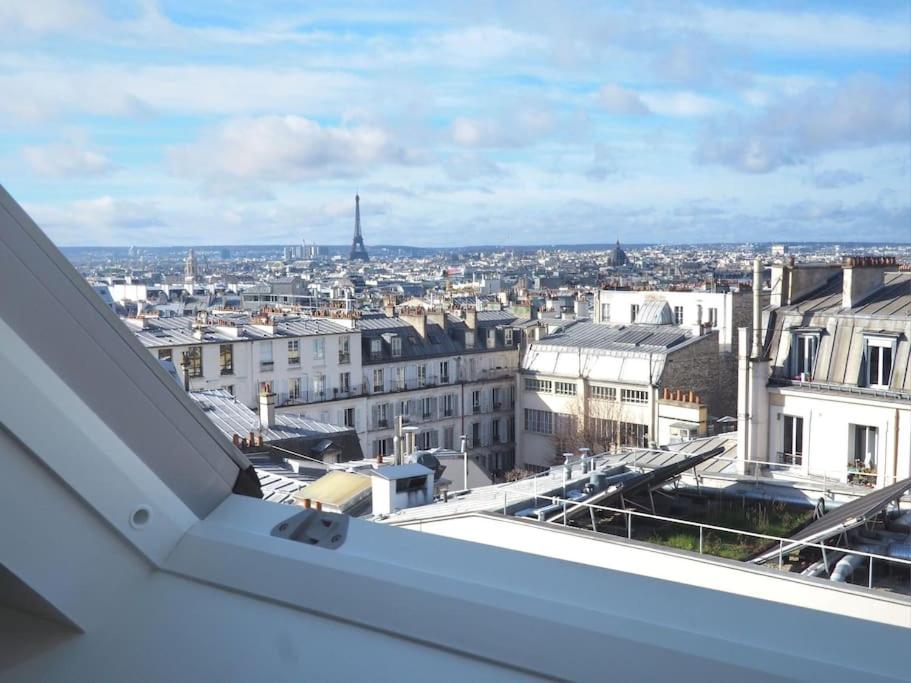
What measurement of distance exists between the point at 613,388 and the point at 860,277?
9.71 metres

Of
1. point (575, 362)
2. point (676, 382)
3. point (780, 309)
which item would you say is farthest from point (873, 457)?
point (575, 362)

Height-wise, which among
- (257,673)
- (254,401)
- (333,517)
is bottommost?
(254,401)

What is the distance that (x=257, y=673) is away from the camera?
3.60 feet

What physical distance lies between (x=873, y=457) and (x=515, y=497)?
5.02 m

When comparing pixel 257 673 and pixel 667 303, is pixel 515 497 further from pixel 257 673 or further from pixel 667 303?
pixel 667 303

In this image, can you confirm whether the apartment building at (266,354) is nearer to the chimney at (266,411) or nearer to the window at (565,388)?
the window at (565,388)

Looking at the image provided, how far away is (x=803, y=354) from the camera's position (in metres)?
11.0

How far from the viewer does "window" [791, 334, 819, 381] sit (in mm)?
10836

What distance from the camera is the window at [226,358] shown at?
64.7 feet

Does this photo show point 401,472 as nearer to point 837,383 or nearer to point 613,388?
point 837,383

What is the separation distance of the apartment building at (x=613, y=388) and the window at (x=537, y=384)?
2 cm

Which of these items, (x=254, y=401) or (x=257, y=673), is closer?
(x=257, y=673)

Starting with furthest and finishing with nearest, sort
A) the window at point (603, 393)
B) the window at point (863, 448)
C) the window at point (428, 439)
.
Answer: the window at point (428, 439) < the window at point (603, 393) < the window at point (863, 448)

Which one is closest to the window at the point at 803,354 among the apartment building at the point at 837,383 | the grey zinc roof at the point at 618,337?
the apartment building at the point at 837,383
